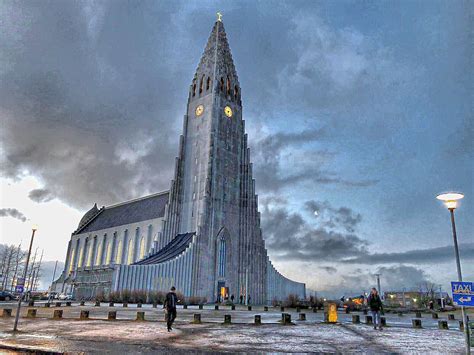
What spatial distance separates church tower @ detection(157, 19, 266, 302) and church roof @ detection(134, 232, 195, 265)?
142cm

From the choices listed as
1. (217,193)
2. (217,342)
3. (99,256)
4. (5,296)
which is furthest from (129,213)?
(217,342)

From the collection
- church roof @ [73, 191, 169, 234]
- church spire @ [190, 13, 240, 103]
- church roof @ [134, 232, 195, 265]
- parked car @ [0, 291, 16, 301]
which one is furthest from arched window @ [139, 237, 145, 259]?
church spire @ [190, 13, 240, 103]

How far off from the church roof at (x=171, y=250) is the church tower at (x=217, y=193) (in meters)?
1.42

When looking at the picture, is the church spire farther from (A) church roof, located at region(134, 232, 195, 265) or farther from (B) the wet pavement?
(B) the wet pavement

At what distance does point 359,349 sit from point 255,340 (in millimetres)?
3652

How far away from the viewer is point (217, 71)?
6881 centimetres

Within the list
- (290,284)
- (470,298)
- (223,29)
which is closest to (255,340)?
(470,298)

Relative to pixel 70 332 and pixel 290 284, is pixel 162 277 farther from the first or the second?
pixel 70 332

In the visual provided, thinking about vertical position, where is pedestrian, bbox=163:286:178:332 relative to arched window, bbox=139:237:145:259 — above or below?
below

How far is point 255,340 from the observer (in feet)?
44.2

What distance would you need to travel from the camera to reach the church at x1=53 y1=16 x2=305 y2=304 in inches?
2175

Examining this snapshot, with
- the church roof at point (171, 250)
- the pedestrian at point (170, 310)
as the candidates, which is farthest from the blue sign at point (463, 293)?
the church roof at point (171, 250)

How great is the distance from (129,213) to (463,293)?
7514 cm

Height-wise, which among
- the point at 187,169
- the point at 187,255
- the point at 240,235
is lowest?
the point at 187,255
